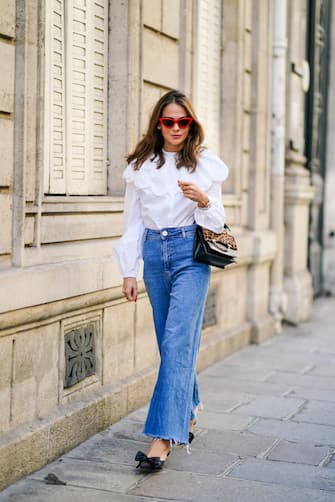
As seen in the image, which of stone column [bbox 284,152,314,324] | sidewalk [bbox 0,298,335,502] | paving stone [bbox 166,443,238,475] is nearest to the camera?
sidewalk [bbox 0,298,335,502]

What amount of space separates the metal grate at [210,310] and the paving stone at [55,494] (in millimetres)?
3517

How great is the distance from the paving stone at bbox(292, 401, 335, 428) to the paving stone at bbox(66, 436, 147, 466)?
4.26ft

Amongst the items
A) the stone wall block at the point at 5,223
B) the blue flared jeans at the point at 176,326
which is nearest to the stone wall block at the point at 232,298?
the blue flared jeans at the point at 176,326

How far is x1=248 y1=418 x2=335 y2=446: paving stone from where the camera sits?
235 inches

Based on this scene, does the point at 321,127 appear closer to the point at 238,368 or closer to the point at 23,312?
the point at 238,368

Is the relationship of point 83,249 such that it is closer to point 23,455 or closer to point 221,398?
point 23,455

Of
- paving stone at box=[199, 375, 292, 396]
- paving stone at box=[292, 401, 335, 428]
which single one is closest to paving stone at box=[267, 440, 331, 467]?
paving stone at box=[292, 401, 335, 428]

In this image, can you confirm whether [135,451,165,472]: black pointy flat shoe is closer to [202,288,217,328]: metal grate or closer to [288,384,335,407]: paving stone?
[288,384,335,407]: paving stone

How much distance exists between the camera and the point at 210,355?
26.9 feet

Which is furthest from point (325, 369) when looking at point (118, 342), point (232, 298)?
point (118, 342)

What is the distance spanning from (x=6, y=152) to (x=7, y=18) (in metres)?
0.67

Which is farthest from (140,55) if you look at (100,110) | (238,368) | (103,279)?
(238,368)

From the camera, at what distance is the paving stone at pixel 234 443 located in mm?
5641

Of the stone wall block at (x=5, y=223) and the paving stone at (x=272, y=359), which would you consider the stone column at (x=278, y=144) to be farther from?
the stone wall block at (x=5, y=223)
